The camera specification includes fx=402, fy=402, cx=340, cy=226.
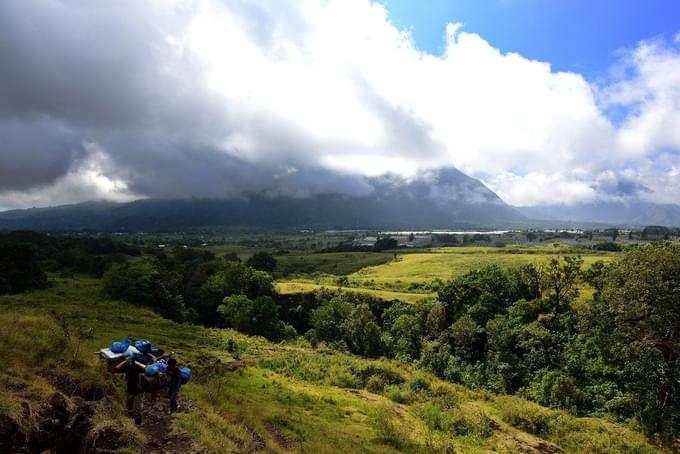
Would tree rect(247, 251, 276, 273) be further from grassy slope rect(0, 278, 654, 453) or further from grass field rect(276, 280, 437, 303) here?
grassy slope rect(0, 278, 654, 453)

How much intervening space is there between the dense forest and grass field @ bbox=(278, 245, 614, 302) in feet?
24.7

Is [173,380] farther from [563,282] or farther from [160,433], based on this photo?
[563,282]

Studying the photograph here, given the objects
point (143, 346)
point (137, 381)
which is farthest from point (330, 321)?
point (137, 381)

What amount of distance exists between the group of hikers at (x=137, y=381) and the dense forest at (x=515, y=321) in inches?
Result: 928

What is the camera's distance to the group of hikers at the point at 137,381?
12.1m

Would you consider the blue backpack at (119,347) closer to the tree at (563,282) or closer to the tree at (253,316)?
the tree at (253,316)

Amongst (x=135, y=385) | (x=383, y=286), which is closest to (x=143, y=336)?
(x=135, y=385)

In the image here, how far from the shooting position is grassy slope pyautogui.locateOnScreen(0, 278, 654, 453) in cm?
1402

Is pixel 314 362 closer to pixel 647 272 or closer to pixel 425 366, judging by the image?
pixel 425 366

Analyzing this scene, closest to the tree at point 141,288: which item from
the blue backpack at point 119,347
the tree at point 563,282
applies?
the blue backpack at point 119,347

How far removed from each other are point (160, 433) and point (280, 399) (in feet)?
44.8

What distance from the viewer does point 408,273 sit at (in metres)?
110

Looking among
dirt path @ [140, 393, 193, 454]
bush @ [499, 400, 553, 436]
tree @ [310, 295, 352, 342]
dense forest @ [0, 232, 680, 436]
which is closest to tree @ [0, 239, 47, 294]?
dense forest @ [0, 232, 680, 436]

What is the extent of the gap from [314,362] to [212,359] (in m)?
10.2
